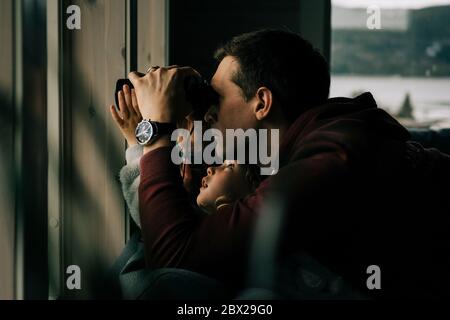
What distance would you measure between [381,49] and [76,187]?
2.14m

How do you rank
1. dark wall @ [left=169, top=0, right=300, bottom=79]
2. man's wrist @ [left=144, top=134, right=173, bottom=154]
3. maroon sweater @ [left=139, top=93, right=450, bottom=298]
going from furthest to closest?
dark wall @ [left=169, top=0, right=300, bottom=79] → man's wrist @ [left=144, top=134, right=173, bottom=154] → maroon sweater @ [left=139, top=93, right=450, bottom=298]

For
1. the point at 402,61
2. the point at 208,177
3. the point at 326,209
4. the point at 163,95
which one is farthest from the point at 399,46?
the point at 326,209

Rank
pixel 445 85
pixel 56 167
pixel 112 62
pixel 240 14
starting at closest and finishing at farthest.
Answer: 1. pixel 56 167
2. pixel 112 62
3. pixel 240 14
4. pixel 445 85

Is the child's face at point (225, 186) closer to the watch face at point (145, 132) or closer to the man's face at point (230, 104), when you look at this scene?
the man's face at point (230, 104)

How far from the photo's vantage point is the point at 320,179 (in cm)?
104

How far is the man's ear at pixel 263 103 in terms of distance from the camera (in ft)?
4.23

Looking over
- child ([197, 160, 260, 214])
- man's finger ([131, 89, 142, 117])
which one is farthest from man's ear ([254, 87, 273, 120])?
man's finger ([131, 89, 142, 117])

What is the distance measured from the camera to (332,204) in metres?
1.05

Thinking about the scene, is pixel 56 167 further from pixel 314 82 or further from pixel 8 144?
pixel 314 82

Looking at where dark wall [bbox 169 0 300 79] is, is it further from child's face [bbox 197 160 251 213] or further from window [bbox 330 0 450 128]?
child's face [bbox 197 160 251 213]

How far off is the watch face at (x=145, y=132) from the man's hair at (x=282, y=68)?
0.74ft

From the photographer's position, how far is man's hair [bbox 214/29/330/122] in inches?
50.6

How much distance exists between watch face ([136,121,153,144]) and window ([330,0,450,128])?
7.34 feet
